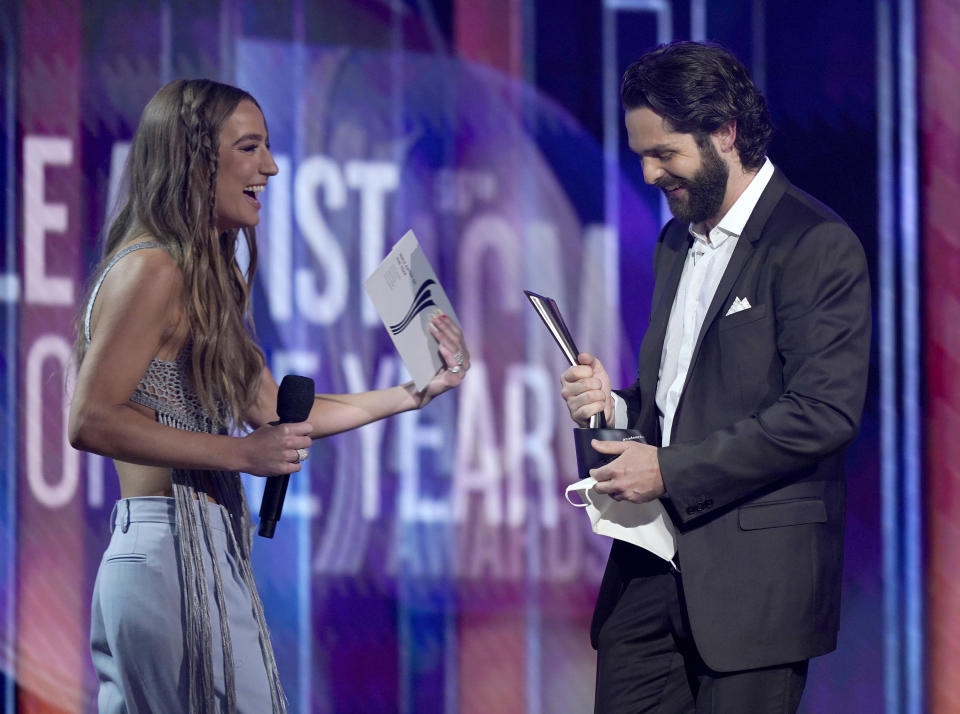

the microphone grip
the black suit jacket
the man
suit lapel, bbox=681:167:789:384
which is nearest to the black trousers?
the man

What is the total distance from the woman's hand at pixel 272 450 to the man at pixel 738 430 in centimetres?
52

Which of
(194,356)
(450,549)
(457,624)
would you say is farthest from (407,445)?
(194,356)

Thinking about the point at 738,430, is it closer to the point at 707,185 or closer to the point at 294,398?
the point at 707,185

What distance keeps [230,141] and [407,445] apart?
4.83ft

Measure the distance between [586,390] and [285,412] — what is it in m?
0.56

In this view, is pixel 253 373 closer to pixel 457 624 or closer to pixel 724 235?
pixel 724 235

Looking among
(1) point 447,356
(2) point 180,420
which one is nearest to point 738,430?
(1) point 447,356

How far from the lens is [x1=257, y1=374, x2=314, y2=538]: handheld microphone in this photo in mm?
1817

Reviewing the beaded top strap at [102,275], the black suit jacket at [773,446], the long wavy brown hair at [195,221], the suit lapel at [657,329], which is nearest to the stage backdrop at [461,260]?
the suit lapel at [657,329]

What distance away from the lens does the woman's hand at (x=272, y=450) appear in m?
1.78

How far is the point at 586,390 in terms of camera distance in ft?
6.52

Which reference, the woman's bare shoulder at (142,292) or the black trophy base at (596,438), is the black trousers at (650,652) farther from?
the woman's bare shoulder at (142,292)

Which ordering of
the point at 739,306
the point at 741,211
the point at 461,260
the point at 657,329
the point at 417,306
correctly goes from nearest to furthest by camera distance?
the point at 739,306
the point at 741,211
the point at 657,329
the point at 417,306
the point at 461,260

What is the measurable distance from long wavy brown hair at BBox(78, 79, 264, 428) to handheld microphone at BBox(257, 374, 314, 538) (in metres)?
0.14
